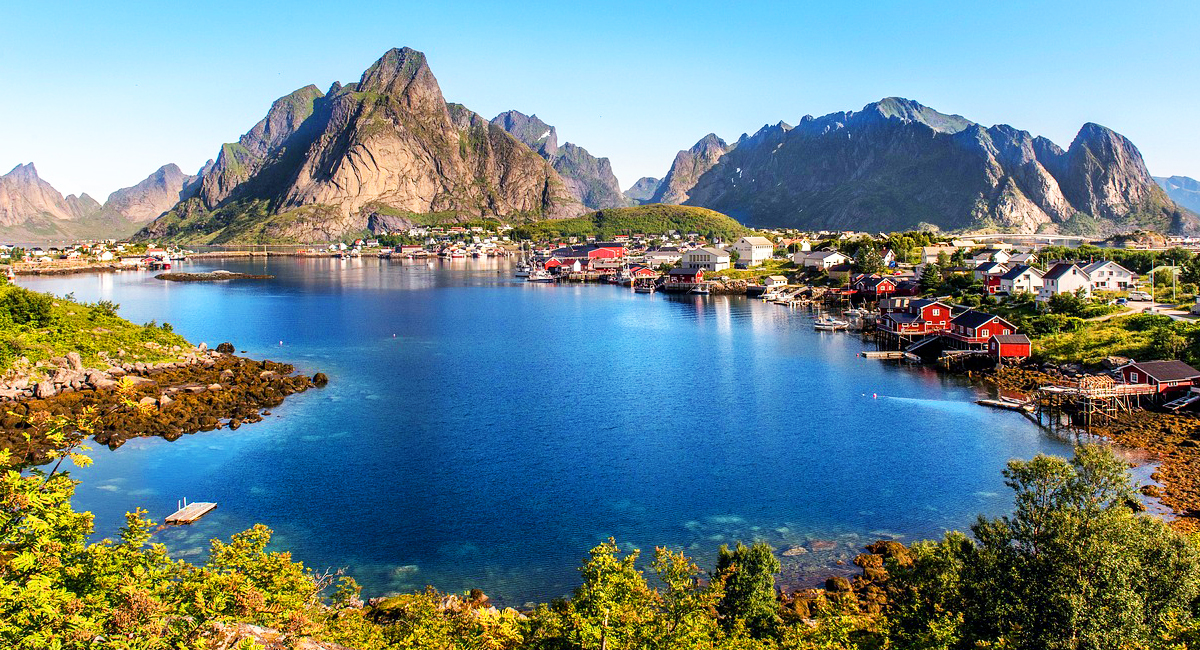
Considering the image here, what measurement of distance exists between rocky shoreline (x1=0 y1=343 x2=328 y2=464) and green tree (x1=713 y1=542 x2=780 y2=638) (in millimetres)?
22689

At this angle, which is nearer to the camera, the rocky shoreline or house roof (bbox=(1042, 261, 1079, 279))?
the rocky shoreline

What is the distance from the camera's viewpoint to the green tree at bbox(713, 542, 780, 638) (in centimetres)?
1536

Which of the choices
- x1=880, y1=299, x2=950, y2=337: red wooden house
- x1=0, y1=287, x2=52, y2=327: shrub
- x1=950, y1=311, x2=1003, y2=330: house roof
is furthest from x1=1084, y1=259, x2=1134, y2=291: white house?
x1=0, y1=287, x2=52, y2=327: shrub

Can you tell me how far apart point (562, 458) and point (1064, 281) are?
44.7 m

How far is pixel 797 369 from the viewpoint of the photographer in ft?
145

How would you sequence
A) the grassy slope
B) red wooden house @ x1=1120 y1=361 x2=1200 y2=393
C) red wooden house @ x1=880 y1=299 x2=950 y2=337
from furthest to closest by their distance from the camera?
red wooden house @ x1=880 y1=299 x2=950 y2=337 < the grassy slope < red wooden house @ x1=1120 y1=361 x2=1200 y2=393

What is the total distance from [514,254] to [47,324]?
144003mm

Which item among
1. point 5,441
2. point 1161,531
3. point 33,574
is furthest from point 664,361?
point 33,574

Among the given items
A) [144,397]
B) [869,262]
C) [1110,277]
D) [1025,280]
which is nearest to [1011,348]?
[1025,280]

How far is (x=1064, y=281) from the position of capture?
55031mm

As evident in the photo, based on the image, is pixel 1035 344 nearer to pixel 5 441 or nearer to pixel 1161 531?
pixel 1161 531

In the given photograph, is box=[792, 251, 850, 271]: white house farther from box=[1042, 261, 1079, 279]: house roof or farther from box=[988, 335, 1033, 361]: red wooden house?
box=[988, 335, 1033, 361]: red wooden house

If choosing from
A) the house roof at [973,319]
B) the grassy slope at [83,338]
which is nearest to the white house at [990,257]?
the house roof at [973,319]

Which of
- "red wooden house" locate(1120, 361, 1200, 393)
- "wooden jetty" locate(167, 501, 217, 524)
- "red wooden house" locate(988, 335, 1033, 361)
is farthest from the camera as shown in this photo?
"red wooden house" locate(988, 335, 1033, 361)
